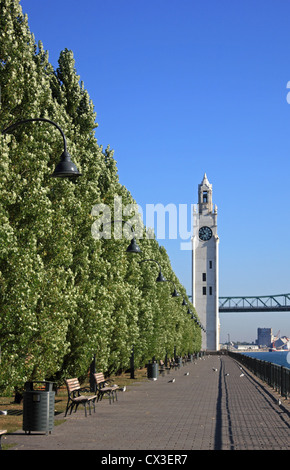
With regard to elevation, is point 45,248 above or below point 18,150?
below

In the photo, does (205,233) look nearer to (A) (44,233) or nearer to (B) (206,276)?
(B) (206,276)

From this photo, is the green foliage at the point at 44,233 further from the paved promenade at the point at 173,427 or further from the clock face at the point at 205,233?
the clock face at the point at 205,233

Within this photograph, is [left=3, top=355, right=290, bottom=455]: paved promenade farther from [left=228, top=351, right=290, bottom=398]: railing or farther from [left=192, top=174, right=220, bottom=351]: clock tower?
[left=192, top=174, right=220, bottom=351]: clock tower

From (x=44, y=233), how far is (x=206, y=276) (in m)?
150

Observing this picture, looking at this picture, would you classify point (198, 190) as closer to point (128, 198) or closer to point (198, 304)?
point (198, 304)

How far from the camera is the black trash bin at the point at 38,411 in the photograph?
15359mm

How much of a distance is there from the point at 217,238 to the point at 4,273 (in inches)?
6133

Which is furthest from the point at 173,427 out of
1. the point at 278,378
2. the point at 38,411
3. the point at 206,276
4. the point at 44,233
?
the point at 206,276

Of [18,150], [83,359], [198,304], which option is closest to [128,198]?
[83,359]

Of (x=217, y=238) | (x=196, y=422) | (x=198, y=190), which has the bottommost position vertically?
(x=196, y=422)

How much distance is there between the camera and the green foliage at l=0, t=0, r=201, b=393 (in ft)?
55.3

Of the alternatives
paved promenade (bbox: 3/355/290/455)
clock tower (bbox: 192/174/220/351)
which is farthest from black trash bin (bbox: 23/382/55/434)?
clock tower (bbox: 192/174/220/351)

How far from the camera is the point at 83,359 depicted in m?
24.9

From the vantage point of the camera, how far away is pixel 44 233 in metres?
20.1
